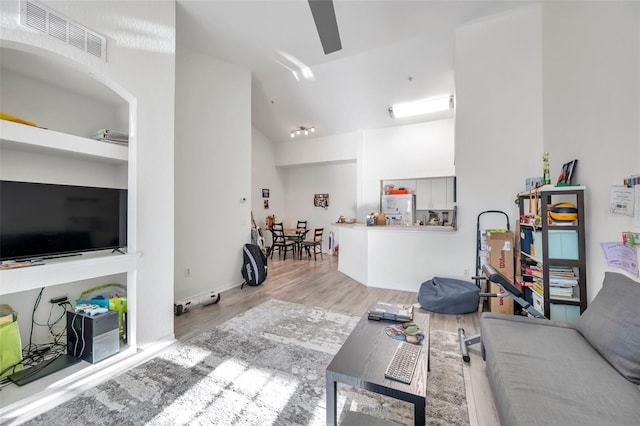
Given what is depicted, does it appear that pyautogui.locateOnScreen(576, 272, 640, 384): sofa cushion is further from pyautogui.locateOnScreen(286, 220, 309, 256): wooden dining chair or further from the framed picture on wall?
the framed picture on wall

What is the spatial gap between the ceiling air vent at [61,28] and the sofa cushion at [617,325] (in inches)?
157

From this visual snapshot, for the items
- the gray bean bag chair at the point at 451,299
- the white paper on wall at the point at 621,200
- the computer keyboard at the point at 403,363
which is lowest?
the gray bean bag chair at the point at 451,299

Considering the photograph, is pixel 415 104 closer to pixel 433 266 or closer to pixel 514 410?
pixel 433 266

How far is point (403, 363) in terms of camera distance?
139cm

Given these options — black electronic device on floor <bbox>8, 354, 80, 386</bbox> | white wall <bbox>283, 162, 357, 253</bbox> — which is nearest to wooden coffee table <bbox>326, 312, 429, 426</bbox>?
black electronic device on floor <bbox>8, 354, 80, 386</bbox>

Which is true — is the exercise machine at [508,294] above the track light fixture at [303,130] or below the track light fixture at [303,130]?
below

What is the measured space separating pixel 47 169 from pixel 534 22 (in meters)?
5.62

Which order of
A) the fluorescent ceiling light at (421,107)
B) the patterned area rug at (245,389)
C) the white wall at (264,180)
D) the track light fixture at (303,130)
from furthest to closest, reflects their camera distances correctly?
the white wall at (264,180), the track light fixture at (303,130), the fluorescent ceiling light at (421,107), the patterned area rug at (245,389)

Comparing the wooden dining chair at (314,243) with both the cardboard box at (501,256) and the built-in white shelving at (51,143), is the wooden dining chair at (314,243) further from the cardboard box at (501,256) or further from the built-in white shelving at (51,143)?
the built-in white shelving at (51,143)

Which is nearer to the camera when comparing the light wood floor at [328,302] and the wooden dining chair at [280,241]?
the light wood floor at [328,302]

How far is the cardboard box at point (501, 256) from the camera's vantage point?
319 cm

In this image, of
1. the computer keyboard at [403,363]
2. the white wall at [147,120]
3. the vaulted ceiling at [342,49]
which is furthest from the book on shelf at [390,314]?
the vaulted ceiling at [342,49]

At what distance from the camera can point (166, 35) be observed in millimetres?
2613

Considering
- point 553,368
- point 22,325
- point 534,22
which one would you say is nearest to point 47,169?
point 22,325
